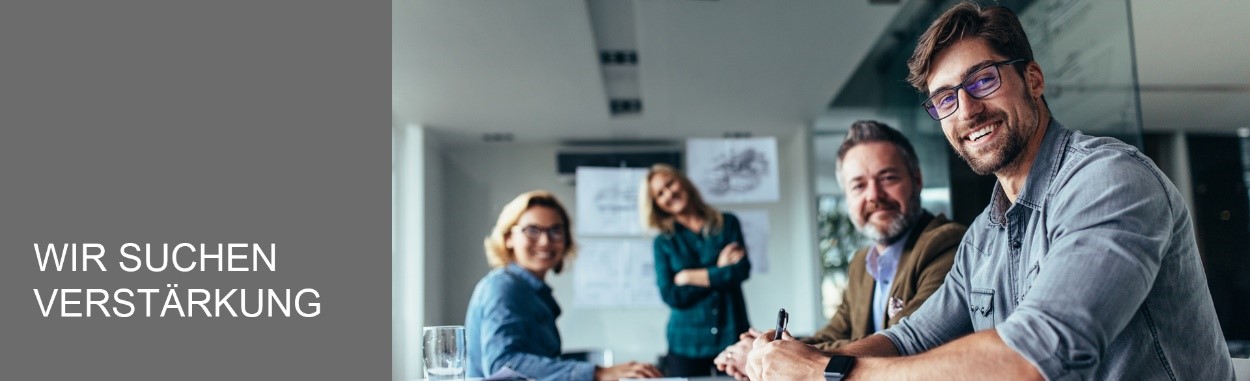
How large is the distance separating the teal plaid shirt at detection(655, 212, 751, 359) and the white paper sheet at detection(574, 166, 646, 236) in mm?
136

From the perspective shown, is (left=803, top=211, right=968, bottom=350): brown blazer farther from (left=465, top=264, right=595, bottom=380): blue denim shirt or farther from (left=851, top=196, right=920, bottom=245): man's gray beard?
(left=465, top=264, right=595, bottom=380): blue denim shirt

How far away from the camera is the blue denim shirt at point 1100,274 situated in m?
1.11

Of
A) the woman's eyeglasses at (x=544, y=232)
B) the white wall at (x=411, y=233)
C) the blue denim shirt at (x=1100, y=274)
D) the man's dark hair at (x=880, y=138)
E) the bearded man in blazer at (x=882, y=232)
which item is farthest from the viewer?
the woman's eyeglasses at (x=544, y=232)

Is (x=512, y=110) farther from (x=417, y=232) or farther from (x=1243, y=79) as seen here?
(x=1243, y=79)

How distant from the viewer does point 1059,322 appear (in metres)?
1.11

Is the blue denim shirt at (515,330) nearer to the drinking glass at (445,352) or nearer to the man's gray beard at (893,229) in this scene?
the drinking glass at (445,352)

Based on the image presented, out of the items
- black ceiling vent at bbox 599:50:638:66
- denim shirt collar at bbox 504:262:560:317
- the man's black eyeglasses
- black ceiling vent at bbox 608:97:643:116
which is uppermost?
black ceiling vent at bbox 599:50:638:66

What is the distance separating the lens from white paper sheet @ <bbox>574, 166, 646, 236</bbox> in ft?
10.9

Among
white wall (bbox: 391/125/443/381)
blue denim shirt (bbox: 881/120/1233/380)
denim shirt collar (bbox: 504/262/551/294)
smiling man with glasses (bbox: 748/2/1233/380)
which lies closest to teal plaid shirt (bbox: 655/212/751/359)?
denim shirt collar (bbox: 504/262/551/294)

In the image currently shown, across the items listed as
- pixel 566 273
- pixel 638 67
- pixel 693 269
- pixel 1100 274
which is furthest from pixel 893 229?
pixel 638 67

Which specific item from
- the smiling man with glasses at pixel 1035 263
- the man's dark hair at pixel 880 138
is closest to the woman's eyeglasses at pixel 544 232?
the man's dark hair at pixel 880 138

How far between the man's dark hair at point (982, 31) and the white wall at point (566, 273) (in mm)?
1834
